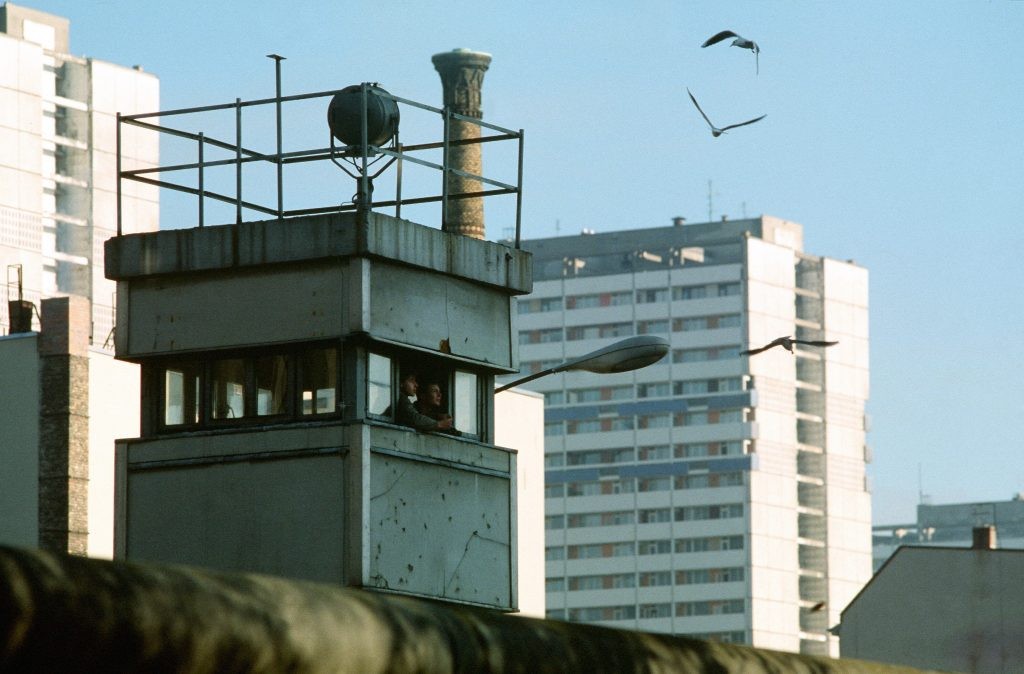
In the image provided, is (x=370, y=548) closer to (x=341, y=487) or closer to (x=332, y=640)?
(x=341, y=487)

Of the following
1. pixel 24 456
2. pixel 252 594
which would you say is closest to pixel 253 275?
pixel 252 594

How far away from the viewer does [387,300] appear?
18328 millimetres

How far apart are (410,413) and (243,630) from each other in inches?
542

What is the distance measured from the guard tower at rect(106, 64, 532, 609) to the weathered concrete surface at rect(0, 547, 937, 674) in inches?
462

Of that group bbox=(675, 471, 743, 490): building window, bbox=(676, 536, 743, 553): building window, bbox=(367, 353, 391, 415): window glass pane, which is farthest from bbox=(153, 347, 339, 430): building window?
bbox=(675, 471, 743, 490): building window

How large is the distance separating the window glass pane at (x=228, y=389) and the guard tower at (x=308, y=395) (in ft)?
0.06

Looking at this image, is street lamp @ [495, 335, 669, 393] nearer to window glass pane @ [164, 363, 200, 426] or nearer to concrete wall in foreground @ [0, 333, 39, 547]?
window glass pane @ [164, 363, 200, 426]

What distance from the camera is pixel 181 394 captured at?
1872cm

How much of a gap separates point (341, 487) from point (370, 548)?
558mm

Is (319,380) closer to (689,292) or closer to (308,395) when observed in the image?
(308,395)

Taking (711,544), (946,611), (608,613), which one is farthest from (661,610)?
(946,611)

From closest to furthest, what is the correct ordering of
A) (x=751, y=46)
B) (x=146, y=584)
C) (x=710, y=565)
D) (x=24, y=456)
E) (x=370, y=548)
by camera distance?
(x=146, y=584) < (x=370, y=548) < (x=751, y=46) < (x=24, y=456) < (x=710, y=565)

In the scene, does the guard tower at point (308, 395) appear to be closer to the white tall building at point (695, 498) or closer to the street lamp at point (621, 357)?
the street lamp at point (621, 357)

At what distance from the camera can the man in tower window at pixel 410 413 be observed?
1850cm
